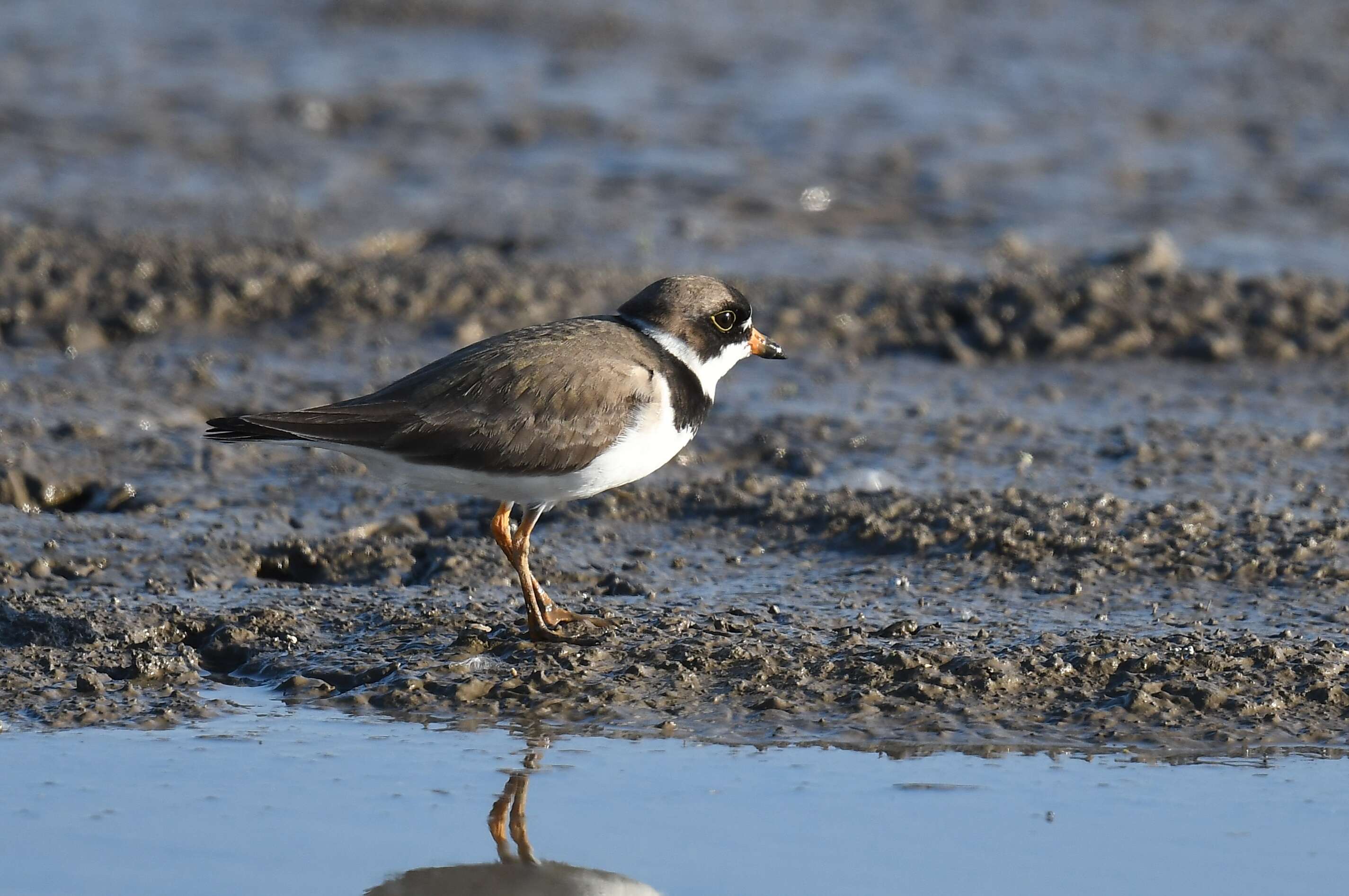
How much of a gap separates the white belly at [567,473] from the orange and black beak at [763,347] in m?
0.75

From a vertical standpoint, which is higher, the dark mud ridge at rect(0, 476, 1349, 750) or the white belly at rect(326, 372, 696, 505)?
the white belly at rect(326, 372, 696, 505)

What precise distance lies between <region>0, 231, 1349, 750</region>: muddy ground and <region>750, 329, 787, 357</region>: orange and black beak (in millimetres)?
693

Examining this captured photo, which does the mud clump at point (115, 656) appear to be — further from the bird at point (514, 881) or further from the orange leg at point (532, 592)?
the bird at point (514, 881)

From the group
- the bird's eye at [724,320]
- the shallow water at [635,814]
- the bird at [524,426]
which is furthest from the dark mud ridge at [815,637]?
the bird's eye at [724,320]

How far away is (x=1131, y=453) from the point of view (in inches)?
→ 296

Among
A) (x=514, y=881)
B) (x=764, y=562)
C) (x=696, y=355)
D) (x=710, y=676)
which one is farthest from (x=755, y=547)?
(x=514, y=881)

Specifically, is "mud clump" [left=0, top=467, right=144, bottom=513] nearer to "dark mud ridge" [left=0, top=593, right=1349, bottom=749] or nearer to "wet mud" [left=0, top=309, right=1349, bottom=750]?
"wet mud" [left=0, top=309, right=1349, bottom=750]

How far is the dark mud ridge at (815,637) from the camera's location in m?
5.02

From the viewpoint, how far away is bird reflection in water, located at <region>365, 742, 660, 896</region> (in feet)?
13.2

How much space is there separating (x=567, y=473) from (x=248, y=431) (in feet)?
3.24

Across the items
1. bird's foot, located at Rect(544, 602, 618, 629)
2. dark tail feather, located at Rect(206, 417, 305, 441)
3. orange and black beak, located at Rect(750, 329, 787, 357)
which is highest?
orange and black beak, located at Rect(750, 329, 787, 357)

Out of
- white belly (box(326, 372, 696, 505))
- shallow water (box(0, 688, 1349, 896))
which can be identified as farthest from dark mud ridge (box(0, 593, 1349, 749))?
white belly (box(326, 372, 696, 505))

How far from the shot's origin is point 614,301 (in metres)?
9.20

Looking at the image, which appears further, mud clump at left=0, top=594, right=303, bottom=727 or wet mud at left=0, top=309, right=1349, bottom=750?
wet mud at left=0, top=309, right=1349, bottom=750
